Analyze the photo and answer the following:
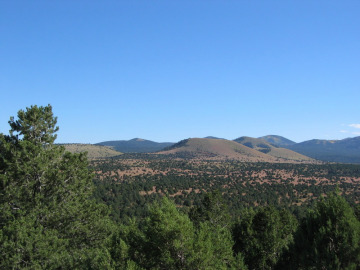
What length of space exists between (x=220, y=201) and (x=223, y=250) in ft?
50.4

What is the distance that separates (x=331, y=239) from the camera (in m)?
14.4

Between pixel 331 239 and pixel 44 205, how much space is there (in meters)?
16.4

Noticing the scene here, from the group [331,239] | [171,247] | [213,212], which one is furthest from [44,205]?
[213,212]

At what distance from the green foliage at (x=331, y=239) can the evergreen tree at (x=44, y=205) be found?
10.3 m

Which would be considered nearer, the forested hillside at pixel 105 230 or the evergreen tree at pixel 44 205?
the forested hillside at pixel 105 230

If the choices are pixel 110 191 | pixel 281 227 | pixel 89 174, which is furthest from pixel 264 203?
pixel 89 174

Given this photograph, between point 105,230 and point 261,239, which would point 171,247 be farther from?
point 261,239

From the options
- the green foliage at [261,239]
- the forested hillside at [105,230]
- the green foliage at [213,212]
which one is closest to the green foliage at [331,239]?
the forested hillside at [105,230]

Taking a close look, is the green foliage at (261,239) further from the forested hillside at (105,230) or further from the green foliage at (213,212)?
the green foliage at (213,212)

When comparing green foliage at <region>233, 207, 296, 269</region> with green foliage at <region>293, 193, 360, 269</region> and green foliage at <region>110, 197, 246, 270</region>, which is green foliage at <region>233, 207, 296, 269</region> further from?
green foliage at <region>110, 197, 246, 270</region>

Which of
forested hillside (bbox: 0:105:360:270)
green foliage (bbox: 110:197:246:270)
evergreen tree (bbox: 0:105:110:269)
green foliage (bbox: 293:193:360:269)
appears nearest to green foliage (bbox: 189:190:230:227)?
forested hillside (bbox: 0:105:360:270)

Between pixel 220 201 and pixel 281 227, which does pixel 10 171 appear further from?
pixel 281 227

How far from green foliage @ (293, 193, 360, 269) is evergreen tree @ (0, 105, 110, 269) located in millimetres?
10252

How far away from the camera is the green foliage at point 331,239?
44.9 feet
